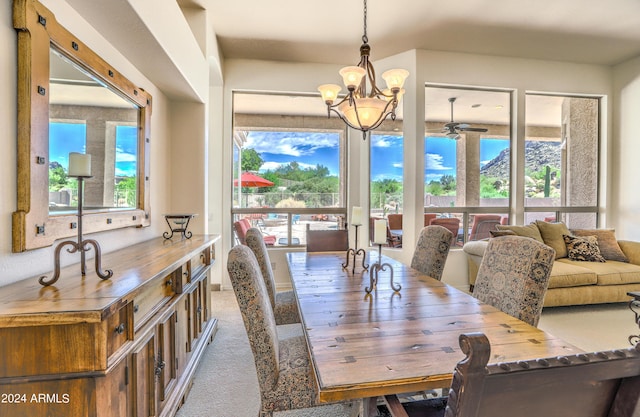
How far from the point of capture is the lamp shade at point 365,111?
2559 mm

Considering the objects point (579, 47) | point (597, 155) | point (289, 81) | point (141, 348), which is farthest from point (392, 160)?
point (141, 348)

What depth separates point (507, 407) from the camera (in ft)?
2.12

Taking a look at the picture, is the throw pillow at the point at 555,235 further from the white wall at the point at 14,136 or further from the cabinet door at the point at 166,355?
the white wall at the point at 14,136

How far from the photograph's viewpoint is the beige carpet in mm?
1999

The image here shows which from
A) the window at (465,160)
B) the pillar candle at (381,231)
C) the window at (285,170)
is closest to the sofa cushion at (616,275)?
the window at (465,160)

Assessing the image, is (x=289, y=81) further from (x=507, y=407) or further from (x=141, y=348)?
(x=507, y=407)

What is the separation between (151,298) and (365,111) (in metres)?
2.03

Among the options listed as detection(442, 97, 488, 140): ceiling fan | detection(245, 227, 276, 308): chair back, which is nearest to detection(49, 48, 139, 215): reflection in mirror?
detection(245, 227, 276, 308): chair back

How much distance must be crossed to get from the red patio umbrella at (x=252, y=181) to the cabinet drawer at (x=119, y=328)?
3553 millimetres

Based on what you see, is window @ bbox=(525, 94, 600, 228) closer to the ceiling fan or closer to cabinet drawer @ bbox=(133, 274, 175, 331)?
the ceiling fan

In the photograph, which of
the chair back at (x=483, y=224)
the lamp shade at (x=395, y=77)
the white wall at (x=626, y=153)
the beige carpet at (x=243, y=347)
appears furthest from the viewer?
the chair back at (x=483, y=224)

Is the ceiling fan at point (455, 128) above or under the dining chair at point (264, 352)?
above

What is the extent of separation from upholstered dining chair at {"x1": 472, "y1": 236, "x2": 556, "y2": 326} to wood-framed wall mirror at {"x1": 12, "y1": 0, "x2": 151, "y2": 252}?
2.32 meters

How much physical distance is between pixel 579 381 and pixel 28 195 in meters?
1.92
